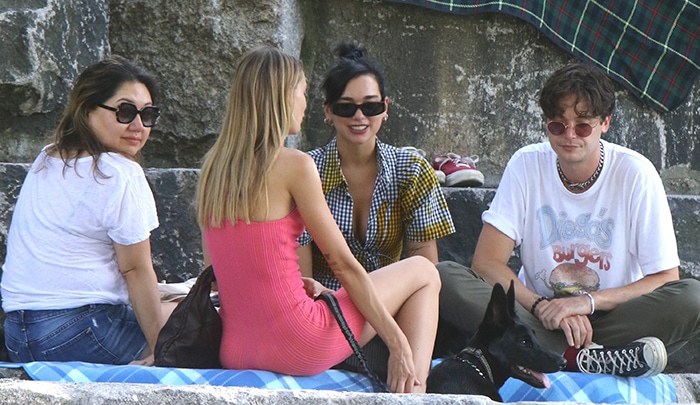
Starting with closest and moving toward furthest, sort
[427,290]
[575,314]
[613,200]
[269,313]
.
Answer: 1. [269,313]
2. [427,290]
3. [575,314]
4. [613,200]

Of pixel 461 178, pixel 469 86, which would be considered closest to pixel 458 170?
pixel 461 178

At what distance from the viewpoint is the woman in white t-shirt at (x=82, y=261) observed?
3.12 meters

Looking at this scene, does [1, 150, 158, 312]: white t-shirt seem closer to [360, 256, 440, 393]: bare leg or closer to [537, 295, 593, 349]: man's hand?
[360, 256, 440, 393]: bare leg

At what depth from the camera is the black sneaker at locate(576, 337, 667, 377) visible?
325cm

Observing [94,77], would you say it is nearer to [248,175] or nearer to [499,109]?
[248,175]

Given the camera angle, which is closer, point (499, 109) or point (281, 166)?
point (281, 166)

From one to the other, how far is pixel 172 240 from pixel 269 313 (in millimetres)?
1186

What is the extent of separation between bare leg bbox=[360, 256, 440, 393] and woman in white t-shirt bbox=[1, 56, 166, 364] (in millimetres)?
748

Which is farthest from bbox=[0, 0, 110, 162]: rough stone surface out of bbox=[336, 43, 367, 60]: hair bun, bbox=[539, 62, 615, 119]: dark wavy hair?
bbox=[539, 62, 615, 119]: dark wavy hair

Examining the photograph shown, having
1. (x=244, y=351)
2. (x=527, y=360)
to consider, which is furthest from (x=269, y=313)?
(x=527, y=360)

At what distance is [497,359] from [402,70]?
2.26m

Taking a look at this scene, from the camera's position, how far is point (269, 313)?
2926 mm

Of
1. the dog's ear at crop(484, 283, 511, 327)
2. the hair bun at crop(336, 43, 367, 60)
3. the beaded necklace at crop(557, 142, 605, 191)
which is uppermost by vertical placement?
the hair bun at crop(336, 43, 367, 60)

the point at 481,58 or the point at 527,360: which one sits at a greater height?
the point at 481,58
